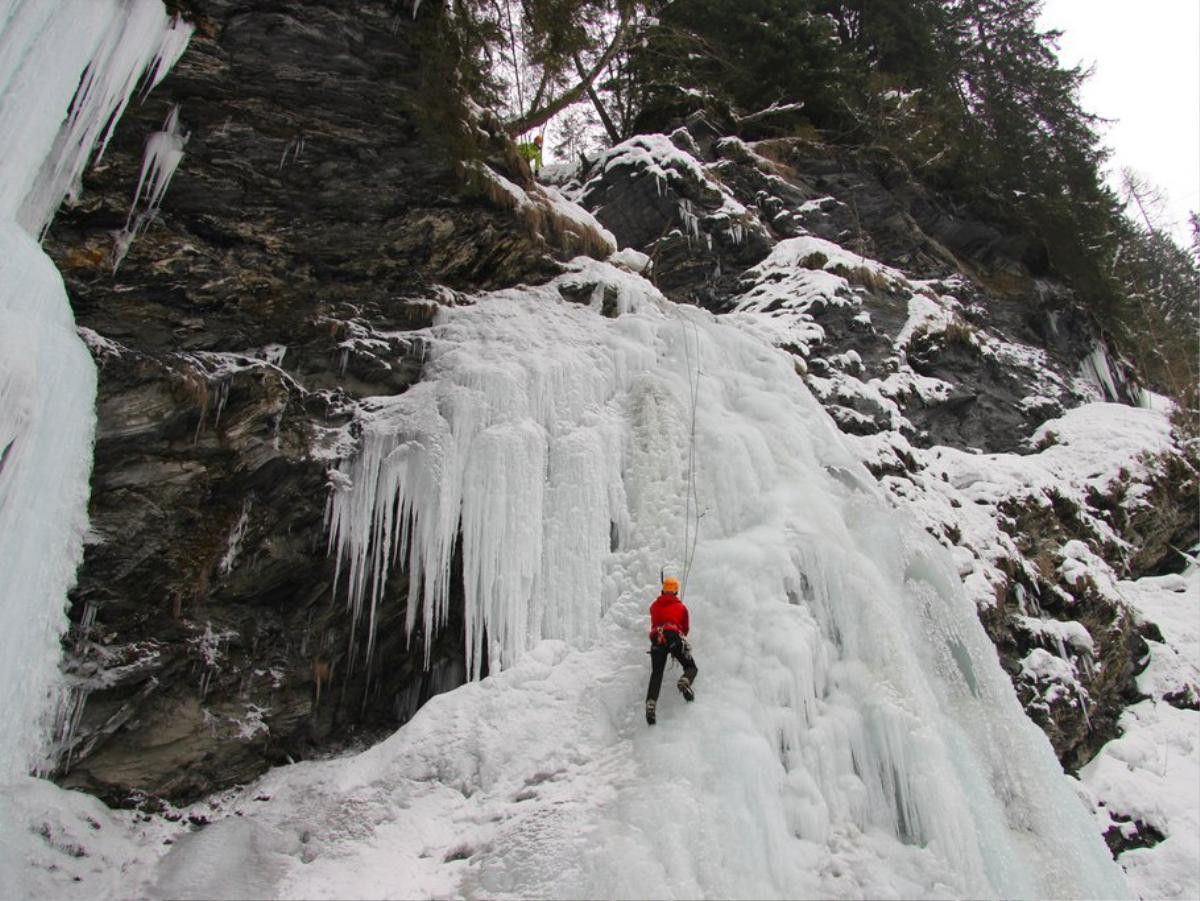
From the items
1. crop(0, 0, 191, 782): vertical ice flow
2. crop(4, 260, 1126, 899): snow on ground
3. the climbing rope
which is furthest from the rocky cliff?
the climbing rope

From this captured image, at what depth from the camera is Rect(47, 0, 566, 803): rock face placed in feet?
18.4

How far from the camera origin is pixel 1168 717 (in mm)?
8844

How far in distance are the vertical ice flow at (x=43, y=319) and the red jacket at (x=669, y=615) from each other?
13.9 ft

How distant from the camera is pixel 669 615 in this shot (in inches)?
209

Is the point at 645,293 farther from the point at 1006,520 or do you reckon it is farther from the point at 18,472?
the point at 18,472

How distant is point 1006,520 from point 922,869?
675 cm

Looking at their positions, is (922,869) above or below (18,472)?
below

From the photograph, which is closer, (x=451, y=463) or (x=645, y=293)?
(x=451, y=463)

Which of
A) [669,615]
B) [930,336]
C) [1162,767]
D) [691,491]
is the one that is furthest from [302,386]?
[1162,767]

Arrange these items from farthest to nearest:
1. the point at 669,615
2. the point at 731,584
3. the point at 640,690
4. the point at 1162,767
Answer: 1. the point at 1162,767
2. the point at 731,584
3. the point at 640,690
4. the point at 669,615

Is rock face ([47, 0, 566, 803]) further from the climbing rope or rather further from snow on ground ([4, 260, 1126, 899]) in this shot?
the climbing rope

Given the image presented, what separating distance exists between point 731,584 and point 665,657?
1.02 metres

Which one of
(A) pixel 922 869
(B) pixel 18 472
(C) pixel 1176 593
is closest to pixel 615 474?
(A) pixel 922 869

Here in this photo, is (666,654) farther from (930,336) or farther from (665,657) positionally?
(930,336)
